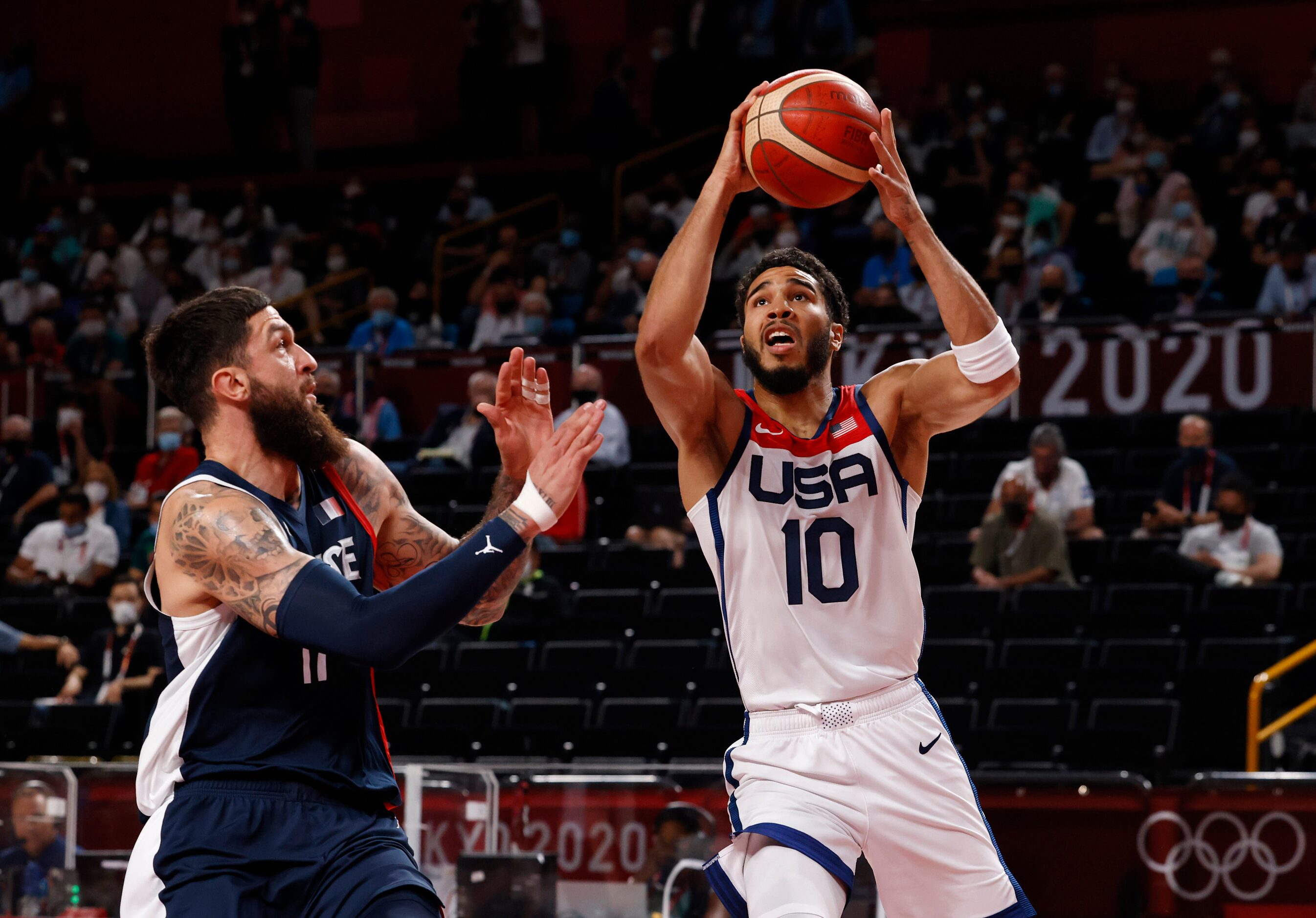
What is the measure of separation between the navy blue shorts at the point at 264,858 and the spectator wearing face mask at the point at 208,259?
16425 millimetres

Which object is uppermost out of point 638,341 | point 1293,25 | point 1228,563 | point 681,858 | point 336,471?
point 1293,25

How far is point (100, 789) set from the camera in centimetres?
816

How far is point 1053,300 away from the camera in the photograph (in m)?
13.5

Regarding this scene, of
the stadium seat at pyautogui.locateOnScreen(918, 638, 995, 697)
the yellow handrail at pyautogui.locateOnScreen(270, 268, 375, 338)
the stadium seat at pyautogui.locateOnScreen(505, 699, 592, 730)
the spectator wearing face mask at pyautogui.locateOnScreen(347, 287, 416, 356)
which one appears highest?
the yellow handrail at pyautogui.locateOnScreen(270, 268, 375, 338)

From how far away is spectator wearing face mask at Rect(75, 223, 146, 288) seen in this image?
63.7 ft

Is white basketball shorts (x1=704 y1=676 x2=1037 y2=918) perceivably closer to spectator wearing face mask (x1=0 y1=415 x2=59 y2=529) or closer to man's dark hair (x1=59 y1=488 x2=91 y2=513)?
man's dark hair (x1=59 y1=488 x2=91 y2=513)

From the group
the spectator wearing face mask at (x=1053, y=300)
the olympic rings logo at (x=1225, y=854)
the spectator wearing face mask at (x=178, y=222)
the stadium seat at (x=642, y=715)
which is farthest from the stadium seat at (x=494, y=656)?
the spectator wearing face mask at (x=178, y=222)

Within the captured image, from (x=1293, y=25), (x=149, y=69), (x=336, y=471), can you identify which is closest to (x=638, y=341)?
(x=336, y=471)

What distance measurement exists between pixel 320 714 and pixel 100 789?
16.5 feet

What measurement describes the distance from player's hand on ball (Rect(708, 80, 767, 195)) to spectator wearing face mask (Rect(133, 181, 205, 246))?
16.4 m

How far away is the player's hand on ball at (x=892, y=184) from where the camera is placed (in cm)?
451

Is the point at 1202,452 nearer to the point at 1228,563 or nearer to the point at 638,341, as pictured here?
the point at 1228,563

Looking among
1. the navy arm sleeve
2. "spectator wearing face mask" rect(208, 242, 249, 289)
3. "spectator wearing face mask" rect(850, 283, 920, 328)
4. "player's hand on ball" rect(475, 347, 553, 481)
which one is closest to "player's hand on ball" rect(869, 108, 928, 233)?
"player's hand on ball" rect(475, 347, 553, 481)

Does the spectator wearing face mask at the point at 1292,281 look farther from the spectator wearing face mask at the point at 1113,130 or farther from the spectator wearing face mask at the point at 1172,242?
the spectator wearing face mask at the point at 1113,130
